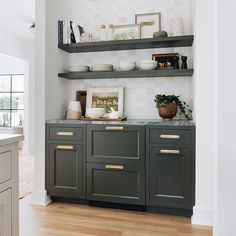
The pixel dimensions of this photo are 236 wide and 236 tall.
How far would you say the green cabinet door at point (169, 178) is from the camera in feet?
8.43

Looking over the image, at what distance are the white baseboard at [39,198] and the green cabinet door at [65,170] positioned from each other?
7cm

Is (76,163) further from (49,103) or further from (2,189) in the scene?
(2,189)

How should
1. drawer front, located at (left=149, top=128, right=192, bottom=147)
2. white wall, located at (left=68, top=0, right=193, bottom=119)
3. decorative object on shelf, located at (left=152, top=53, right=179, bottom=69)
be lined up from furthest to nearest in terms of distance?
white wall, located at (left=68, top=0, right=193, bottom=119) → decorative object on shelf, located at (left=152, top=53, right=179, bottom=69) → drawer front, located at (left=149, top=128, right=192, bottom=147)

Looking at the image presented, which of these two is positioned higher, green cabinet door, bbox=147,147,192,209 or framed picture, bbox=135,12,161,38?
framed picture, bbox=135,12,161,38

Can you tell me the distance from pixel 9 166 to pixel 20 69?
641 cm

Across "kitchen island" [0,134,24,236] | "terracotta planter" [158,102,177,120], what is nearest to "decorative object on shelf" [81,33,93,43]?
"terracotta planter" [158,102,177,120]

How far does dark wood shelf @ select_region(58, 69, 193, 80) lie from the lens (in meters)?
2.90

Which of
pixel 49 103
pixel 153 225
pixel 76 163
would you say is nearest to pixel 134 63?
pixel 49 103

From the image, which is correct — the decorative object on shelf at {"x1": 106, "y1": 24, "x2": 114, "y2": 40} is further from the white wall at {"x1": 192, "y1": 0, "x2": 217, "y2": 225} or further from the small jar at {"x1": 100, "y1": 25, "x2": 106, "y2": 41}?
the white wall at {"x1": 192, "y1": 0, "x2": 217, "y2": 225}

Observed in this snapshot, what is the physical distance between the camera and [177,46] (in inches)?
123

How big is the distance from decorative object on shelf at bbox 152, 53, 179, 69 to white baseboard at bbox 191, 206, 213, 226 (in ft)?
5.08

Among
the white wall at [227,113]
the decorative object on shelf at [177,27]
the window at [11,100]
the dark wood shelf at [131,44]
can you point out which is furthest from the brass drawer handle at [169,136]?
the window at [11,100]

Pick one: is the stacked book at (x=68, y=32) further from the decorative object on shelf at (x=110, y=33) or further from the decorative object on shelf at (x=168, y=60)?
the decorative object on shelf at (x=168, y=60)

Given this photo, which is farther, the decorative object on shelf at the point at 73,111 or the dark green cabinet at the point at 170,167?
the decorative object on shelf at the point at 73,111
